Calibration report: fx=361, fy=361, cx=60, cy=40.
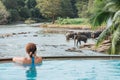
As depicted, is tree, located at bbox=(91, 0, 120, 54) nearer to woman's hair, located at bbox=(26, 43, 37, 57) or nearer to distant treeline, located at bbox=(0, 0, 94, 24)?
woman's hair, located at bbox=(26, 43, 37, 57)

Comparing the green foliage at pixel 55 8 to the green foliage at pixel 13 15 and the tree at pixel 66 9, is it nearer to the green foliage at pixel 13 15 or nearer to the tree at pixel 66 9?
the tree at pixel 66 9

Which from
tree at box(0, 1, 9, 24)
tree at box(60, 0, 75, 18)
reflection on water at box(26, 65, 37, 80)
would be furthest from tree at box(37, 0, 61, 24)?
reflection on water at box(26, 65, 37, 80)

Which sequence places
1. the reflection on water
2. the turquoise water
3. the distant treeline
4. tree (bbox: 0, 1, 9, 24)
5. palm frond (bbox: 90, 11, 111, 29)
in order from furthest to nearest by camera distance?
1. the distant treeline
2. tree (bbox: 0, 1, 9, 24)
3. palm frond (bbox: 90, 11, 111, 29)
4. the turquoise water
5. the reflection on water

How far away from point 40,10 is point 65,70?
173 ft

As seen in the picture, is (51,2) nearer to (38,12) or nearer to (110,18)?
(38,12)

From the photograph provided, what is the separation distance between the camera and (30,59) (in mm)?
7133

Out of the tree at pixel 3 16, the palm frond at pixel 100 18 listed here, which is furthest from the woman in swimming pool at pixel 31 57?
the tree at pixel 3 16

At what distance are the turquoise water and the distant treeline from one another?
1695 inches

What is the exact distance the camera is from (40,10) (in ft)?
199

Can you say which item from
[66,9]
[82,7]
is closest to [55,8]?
[66,9]

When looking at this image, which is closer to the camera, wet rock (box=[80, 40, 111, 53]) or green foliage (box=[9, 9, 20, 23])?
wet rock (box=[80, 40, 111, 53])

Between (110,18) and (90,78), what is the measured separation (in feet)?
18.3

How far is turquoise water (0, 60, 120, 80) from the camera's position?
24.4 feet

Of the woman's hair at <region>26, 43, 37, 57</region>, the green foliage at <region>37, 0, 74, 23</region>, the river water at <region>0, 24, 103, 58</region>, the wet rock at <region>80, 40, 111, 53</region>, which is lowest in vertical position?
the river water at <region>0, 24, 103, 58</region>
